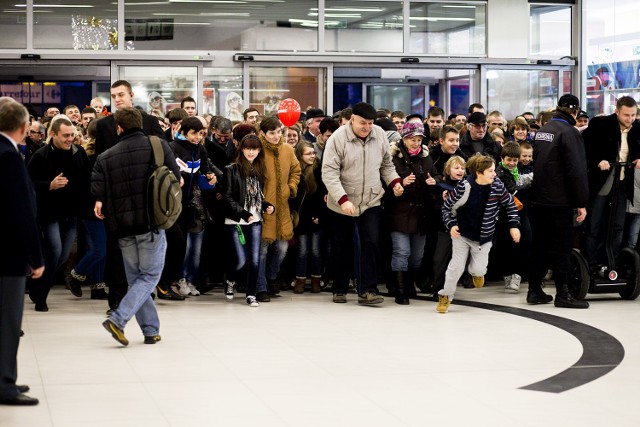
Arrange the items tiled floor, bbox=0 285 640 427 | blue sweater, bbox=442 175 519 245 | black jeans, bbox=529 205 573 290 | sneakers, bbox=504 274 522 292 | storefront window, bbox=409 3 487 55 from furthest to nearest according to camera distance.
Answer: storefront window, bbox=409 3 487 55 < sneakers, bbox=504 274 522 292 < black jeans, bbox=529 205 573 290 < blue sweater, bbox=442 175 519 245 < tiled floor, bbox=0 285 640 427

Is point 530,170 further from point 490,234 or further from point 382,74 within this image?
point 382,74

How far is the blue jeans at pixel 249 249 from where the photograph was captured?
988cm

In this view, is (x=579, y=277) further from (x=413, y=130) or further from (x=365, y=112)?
(x=365, y=112)

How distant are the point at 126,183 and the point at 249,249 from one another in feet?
7.71

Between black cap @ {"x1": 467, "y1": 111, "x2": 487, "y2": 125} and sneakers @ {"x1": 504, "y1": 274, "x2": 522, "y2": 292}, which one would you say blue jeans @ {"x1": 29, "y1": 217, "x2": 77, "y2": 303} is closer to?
black cap @ {"x1": 467, "y1": 111, "x2": 487, "y2": 125}

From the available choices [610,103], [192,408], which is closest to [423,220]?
[192,408]

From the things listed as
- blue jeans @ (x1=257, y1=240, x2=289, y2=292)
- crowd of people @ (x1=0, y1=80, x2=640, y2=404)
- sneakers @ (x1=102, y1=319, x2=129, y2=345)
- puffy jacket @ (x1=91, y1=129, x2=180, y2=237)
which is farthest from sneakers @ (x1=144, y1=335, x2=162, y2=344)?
blue jeans @ (x1=257, y1=240, x2=289, y2=292)

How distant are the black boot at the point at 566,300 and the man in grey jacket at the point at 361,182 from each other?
157cm

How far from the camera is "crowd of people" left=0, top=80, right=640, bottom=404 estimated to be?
955 cm

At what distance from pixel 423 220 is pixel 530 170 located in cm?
165

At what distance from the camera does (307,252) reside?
10.9 meters

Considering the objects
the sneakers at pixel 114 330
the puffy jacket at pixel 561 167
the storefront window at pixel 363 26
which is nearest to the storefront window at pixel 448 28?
the storefront window at pixel 363 26

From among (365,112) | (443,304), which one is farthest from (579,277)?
(365,112)

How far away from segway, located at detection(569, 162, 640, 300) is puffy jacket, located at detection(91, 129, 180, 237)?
424 centimetres
